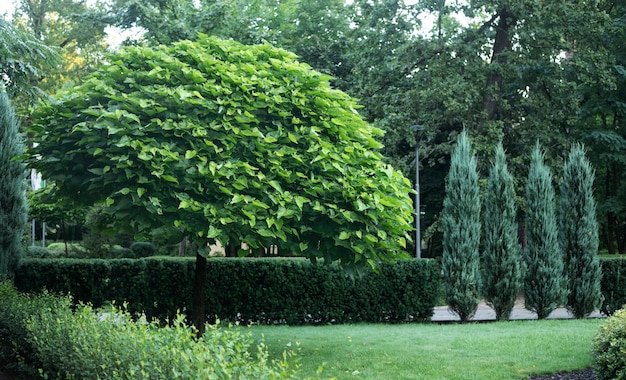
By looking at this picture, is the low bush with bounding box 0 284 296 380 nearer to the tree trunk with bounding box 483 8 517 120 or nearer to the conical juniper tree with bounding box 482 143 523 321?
the conical juniper tree with bounding box 482 143 523 321

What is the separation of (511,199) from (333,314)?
18.2 feet

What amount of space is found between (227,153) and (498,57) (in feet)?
59.8

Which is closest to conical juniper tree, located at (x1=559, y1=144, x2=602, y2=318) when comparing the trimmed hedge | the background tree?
the trimmed hedge

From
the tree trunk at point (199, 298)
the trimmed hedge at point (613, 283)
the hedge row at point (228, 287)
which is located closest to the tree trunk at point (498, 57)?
the trimmed hedge at point (613, 283)

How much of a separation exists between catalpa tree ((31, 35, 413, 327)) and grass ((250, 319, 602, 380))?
62.4 inches

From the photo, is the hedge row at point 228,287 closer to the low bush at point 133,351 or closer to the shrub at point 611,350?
the low bush at point 133,351

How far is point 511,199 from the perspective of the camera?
58.9ft

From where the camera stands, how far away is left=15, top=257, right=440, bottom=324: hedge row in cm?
1652

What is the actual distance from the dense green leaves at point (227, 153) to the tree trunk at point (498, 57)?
1550 cm

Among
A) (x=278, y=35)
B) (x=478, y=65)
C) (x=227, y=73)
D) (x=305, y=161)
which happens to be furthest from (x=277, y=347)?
(x=278, y=35)

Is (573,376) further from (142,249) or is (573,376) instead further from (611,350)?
(142,249)

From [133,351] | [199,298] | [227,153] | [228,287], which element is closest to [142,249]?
[228,287]

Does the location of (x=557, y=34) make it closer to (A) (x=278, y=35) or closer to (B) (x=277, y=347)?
(A) (x=278, y=35)

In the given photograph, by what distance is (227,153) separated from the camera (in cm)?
905
